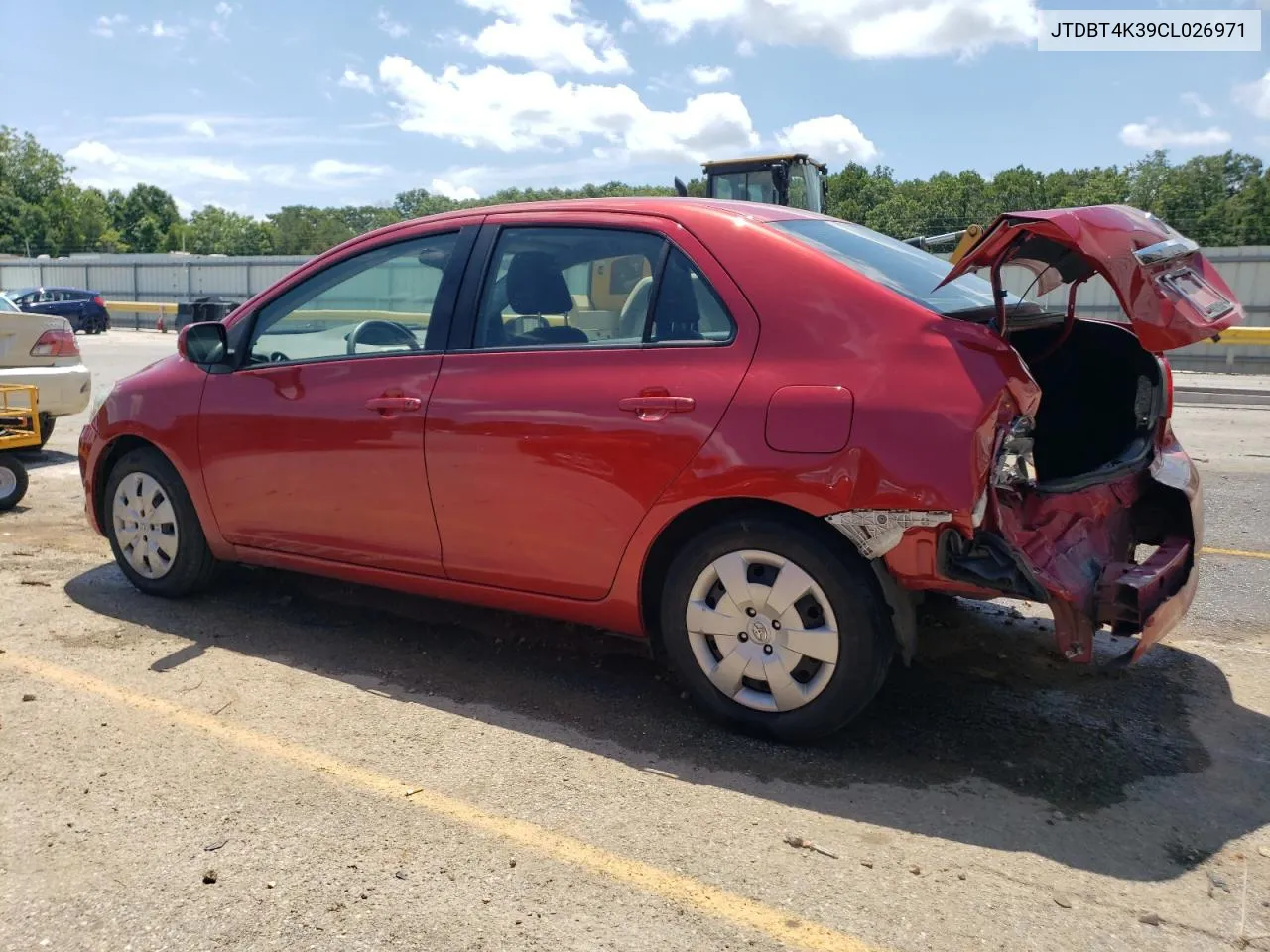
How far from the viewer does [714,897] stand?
2670 millimetres

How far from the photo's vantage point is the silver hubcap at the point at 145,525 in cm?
493

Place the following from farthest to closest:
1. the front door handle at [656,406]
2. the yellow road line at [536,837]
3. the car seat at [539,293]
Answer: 1. the car seat at [539,293]
2. the front door handle at [656,406]
3. the yellow road line at [536,837]

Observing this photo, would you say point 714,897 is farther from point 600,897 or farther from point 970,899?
point 970,899

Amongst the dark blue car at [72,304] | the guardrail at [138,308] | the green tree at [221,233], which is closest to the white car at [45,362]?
the dark blue car at [72,304]

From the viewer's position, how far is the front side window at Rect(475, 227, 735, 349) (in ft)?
11.9

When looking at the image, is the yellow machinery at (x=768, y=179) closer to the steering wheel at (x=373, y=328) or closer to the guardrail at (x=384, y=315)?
the guardrail at (x=384, y=315)

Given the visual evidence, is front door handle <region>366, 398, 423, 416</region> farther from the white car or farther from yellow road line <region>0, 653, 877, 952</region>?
the white car

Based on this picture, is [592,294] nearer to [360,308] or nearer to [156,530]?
[360,308]

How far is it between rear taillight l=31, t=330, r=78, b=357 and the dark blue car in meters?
27.2

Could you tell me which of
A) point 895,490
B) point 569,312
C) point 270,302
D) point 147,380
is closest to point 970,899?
point 895,490

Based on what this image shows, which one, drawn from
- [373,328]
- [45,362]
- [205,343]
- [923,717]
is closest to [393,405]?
[373,328]

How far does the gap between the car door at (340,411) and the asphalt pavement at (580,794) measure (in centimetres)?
51

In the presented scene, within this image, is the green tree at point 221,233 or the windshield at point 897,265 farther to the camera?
the green tree at point 221,233

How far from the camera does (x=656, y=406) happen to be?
3.52 metres
